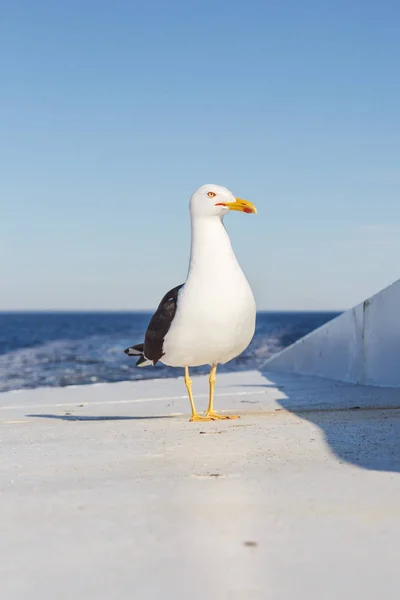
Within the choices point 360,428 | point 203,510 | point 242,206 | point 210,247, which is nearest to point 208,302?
point 210,247

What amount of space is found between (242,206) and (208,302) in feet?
2.20

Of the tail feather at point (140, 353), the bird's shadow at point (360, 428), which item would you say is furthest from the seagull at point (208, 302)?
the bird's shadow at point (360, 428)

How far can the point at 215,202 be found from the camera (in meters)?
4.25

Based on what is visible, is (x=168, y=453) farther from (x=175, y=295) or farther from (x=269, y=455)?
(x=175, y=295)

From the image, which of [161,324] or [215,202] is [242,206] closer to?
[215,202]

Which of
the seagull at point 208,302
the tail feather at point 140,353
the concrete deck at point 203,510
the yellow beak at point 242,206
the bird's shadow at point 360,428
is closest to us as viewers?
the concrete deck at point 203,510

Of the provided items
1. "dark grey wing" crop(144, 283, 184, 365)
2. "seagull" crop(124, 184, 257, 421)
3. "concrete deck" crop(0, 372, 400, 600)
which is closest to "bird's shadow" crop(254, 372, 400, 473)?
"concrete deck" crop(0, 372, 400, 600)

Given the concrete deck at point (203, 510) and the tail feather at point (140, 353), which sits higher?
the tail feather at point (140, 353)

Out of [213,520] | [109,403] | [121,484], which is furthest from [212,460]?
[109,403]

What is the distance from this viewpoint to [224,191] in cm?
427

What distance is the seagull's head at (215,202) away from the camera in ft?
13.9

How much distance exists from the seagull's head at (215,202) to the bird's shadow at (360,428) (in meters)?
1.44

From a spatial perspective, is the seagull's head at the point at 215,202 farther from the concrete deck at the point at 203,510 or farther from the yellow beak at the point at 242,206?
the concrete deck at the point at 203,510

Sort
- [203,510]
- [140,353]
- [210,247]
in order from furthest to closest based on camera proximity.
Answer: [140,353]
[210,247]
[203,510]
